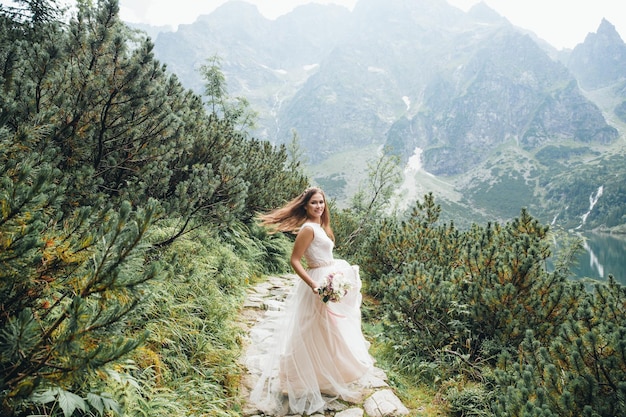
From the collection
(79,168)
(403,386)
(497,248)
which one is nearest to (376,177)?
(497,248)

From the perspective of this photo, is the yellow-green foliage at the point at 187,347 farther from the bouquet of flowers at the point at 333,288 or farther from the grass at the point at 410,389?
the grass at the point at 410,389

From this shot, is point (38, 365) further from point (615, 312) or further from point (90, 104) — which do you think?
point (615, 312)

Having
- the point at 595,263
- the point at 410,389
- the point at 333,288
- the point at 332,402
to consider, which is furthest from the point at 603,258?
the point at 333,288

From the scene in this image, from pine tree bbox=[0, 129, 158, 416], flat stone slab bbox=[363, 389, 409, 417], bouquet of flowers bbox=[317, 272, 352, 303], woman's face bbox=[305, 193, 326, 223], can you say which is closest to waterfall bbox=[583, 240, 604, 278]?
flat stone slab bbox=[363, 389, 409, 417]

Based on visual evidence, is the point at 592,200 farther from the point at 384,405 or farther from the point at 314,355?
the point at 314,355

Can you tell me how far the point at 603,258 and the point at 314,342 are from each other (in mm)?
121309

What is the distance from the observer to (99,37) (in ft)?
11.5

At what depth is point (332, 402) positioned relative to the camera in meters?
3.82

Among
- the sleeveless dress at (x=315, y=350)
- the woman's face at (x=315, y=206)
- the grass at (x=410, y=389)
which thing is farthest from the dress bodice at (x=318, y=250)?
the grass at (x=410, y=389)

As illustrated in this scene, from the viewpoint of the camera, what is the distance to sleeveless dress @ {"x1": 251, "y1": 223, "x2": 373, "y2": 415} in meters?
3.69

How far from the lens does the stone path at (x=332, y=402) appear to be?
3.68 meters

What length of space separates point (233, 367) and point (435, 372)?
2.92m

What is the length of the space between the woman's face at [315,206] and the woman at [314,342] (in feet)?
0.04

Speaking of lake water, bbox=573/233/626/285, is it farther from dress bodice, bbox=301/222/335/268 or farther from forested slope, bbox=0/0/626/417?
dress bodice, bbox=301/222/335/268
